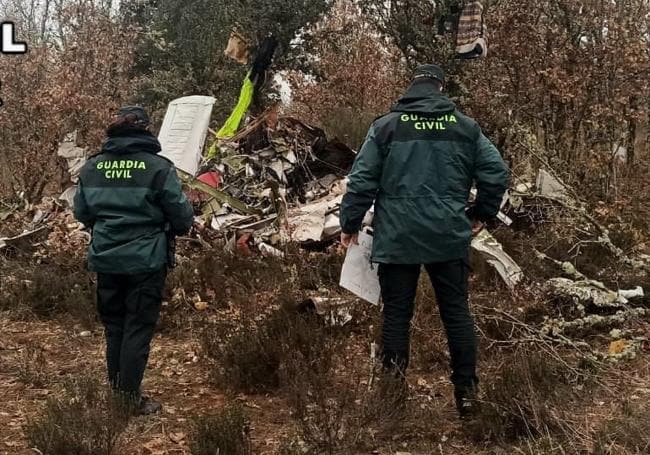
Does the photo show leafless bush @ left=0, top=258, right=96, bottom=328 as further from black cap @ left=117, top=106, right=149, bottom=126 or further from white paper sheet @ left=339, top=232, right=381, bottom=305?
white paper sheet @ left=339, top=232, right=381, bottom=305

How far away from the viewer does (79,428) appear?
11.0 feet

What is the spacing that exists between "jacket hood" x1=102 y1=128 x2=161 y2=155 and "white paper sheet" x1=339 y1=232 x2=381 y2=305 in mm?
1302

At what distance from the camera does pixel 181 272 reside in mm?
6492

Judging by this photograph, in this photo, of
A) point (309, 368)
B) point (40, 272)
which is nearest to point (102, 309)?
point (309, 368)

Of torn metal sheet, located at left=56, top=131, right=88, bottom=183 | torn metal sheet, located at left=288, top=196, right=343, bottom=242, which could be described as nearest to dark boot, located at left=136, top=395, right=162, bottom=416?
torn metal sheet, located at left=288, top=196, right=343, bottom=242

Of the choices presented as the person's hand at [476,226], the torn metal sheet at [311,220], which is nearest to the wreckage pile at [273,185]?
the torn metal sheet at [311,220]

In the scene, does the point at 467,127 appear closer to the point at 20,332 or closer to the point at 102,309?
the point at 102,309

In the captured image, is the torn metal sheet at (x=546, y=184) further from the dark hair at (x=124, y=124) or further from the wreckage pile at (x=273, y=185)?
the dark hair at (x=124, y=124)

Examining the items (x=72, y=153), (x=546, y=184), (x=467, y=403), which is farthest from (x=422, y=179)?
(x=72, y=153)

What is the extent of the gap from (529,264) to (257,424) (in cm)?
315

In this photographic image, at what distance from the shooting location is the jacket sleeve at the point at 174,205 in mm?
4004

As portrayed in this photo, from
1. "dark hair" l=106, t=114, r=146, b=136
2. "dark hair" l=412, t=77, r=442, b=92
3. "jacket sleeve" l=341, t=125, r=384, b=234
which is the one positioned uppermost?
"dark hair" l=412, t=77, r=442, b=92

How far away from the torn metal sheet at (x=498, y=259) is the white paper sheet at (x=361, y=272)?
2.08 m

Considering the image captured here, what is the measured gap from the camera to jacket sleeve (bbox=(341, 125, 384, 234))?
3.69m
